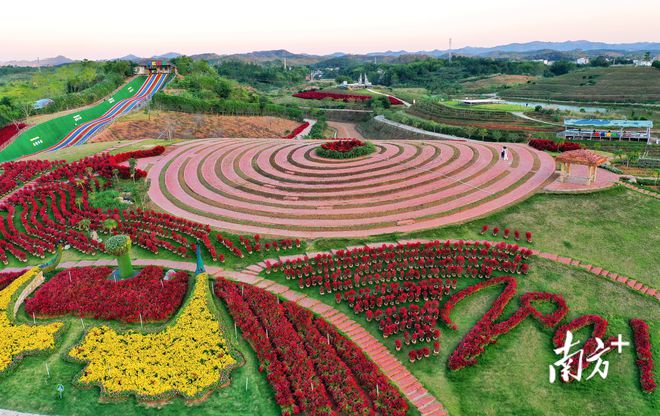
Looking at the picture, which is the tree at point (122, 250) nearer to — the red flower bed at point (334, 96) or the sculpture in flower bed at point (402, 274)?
the sculpture in flower bed at point (402, 274)

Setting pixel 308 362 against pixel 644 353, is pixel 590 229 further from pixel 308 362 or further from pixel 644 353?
pixel 308 362

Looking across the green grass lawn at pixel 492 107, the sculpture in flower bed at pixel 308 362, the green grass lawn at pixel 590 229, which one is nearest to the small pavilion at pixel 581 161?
the green grass lawn at pixel 590 229

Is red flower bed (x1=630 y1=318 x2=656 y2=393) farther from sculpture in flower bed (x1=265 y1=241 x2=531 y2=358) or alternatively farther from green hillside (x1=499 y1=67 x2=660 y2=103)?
green hillside (x1=499 y1=67 x2=660 y2=103)

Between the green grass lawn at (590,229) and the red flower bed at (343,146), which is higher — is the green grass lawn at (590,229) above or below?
below

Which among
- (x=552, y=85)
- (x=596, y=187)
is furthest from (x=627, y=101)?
(x=596, y=187)

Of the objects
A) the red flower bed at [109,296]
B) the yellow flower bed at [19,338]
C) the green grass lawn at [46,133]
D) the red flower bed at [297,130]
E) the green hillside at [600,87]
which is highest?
the green hillside at [600,87]

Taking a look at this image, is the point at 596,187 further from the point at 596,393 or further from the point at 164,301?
the point at 164,301
